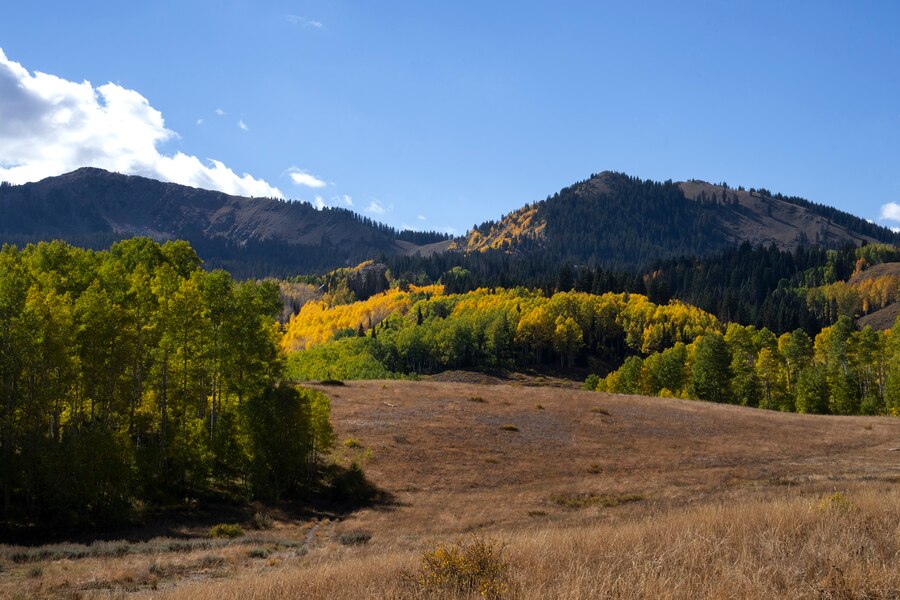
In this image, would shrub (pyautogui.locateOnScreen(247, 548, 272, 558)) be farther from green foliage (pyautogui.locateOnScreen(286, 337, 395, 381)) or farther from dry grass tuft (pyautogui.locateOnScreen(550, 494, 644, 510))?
green foliage (pyautogui.locateOnScreen(286, 337, 395, 381))

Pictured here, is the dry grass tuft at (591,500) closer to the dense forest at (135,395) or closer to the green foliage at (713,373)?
the dense forest at (135,395)

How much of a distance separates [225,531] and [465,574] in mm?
24676

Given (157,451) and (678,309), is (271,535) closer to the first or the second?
(157,451)

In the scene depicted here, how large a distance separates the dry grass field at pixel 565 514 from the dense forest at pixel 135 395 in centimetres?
481

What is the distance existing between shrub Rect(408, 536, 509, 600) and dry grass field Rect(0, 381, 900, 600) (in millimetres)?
66

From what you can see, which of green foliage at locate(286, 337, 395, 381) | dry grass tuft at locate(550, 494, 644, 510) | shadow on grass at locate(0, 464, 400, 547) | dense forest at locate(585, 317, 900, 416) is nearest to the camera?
shadow on grass at locate(0, 464, 400, 547)

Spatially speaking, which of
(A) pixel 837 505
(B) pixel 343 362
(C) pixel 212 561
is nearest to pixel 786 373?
(B) pixel 343 362

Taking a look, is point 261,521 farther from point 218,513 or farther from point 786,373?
point 786,373

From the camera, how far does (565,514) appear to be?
31.6m

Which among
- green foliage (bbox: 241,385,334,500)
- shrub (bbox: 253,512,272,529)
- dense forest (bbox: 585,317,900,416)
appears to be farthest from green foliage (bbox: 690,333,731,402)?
shrub (bbox: 253,512,272,529)

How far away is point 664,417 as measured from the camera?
63844mm

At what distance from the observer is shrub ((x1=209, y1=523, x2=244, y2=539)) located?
94.3 ft

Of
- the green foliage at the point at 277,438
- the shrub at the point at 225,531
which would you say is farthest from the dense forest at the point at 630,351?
the shrub at the point at 225,531

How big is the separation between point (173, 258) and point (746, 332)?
8967cm
